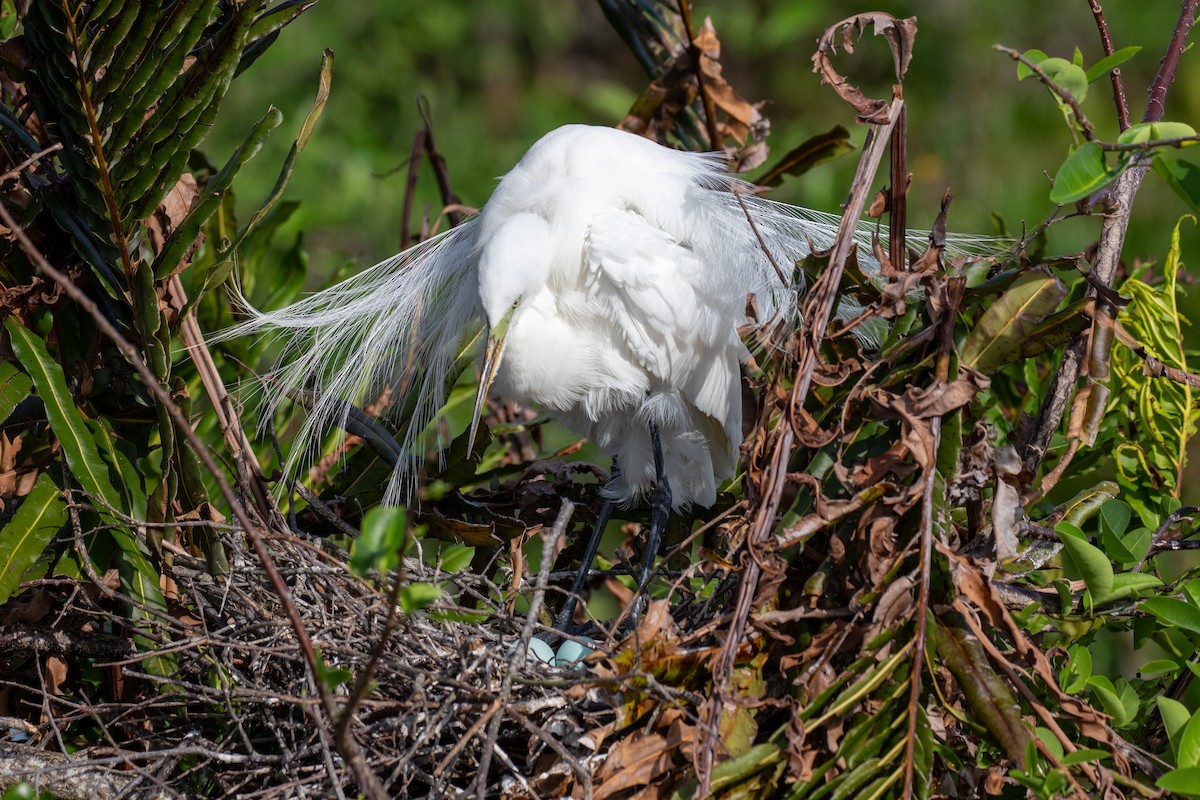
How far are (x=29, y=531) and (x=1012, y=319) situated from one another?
45.5 inches

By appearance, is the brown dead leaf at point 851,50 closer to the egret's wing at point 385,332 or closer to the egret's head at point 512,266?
Answer: the egret's head at point 512,266

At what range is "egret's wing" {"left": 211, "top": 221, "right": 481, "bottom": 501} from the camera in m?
1.79

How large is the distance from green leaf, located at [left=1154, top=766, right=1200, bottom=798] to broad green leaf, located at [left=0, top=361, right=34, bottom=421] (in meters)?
1.30

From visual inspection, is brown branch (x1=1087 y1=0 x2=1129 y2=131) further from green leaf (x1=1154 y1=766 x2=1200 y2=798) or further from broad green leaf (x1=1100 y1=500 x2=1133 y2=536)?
green leaf (x1=1154 y1=766 x2=1200 y2=798)

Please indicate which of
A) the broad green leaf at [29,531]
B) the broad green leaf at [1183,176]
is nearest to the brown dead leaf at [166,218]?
the broad green leaf at [29,531]

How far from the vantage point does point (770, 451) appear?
1137 millimetres

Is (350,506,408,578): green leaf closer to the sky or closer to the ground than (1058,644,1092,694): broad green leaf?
closer to the sky

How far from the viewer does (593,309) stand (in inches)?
63.0

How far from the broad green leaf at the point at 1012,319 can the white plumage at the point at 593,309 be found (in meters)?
0.28

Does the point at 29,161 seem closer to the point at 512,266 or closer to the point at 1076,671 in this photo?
the point at 512,266

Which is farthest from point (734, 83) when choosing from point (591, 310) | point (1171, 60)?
point (1171, 60)

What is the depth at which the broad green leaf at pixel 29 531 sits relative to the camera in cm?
122

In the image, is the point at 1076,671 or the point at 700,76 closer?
the point at 1076,671

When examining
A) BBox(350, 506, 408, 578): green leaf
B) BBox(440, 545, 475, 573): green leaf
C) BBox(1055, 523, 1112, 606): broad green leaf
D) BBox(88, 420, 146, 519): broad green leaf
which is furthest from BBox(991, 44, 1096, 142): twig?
BBox(440, 545, 475, 573): green leaf
